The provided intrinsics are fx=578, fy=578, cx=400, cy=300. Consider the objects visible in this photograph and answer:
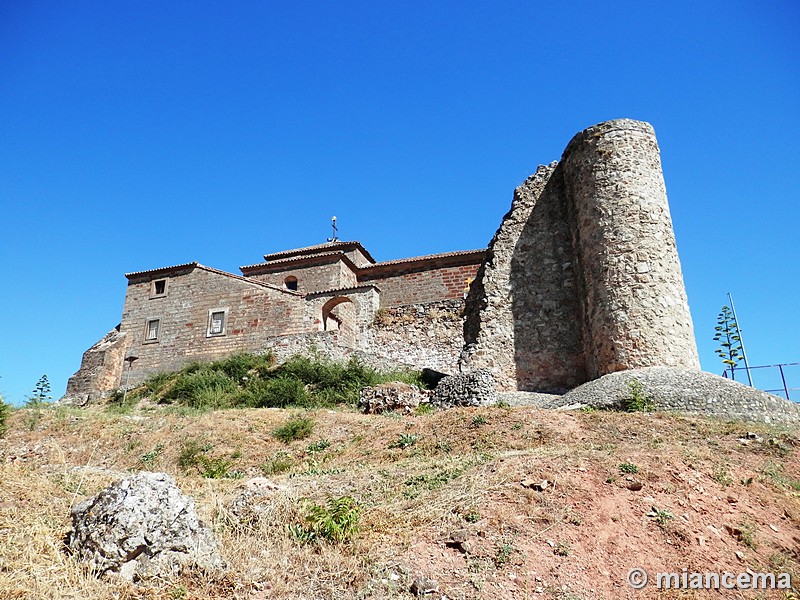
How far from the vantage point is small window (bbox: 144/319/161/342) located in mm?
26016

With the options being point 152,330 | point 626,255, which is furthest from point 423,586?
point 152,330

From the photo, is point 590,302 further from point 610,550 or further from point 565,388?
point 610,550

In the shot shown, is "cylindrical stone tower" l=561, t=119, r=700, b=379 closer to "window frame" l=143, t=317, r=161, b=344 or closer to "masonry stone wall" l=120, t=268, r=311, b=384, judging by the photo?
"masonry stone wall" l=120, t=268, r=311, b=384

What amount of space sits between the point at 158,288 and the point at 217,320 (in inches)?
162

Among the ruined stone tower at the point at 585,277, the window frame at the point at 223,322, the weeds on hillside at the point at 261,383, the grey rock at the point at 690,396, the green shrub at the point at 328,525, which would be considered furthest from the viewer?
the window frame at the point at 223,322

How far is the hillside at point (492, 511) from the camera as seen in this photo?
4.57 m

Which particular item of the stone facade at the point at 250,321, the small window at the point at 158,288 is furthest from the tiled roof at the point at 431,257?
the small window at the point at 158,288

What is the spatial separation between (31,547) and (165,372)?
20.6 m

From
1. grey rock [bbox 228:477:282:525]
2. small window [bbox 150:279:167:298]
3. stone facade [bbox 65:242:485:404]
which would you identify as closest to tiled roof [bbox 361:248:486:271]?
stone facade [bbox 65:242:485:404]

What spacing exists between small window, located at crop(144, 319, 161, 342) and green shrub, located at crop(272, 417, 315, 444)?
1647cm

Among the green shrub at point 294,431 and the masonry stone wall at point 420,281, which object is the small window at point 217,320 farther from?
the green shrub at point 294,431

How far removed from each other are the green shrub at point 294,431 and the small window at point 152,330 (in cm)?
1647

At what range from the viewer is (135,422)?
13797mm

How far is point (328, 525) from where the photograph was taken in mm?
5211
